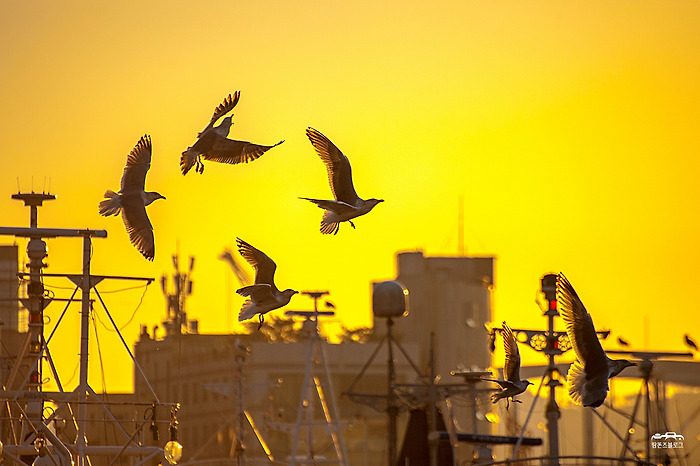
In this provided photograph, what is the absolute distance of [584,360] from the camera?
41.2m

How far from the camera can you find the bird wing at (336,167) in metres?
39.9

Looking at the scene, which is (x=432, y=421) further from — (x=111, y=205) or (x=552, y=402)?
(x=111, y=205)

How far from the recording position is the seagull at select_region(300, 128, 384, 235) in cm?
3809

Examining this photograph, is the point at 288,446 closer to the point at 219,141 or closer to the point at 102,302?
the point at 102,302

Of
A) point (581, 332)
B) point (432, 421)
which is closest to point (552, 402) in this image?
point (581, 332)

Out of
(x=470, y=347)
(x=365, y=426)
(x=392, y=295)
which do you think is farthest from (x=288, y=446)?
(x=392, y=295)

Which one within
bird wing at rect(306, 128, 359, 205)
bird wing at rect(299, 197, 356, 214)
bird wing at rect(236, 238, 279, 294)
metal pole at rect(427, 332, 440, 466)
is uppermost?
bird wing at rect(306, 128, 359, 205)

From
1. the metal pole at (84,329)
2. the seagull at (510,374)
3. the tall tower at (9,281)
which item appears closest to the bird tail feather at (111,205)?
the seagull at (510,374)

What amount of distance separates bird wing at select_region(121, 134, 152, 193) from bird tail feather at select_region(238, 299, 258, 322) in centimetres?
325

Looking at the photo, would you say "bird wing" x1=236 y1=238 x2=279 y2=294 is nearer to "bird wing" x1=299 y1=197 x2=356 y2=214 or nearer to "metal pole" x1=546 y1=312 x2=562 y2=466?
"bird wing" x1=299 y1=197 x2=356 y2=214

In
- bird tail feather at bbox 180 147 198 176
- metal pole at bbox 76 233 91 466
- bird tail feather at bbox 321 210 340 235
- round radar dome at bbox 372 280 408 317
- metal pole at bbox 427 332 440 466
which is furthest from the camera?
round radar dome at bbox 372 280 408 317

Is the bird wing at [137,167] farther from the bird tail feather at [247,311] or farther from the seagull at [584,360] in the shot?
the seagull at [584,360]

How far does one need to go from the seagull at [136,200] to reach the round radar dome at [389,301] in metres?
21.5

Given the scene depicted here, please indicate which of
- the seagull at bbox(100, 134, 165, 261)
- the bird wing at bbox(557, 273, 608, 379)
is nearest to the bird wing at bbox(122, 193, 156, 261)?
the seagull at bbox(100, 134, 165, 261)
